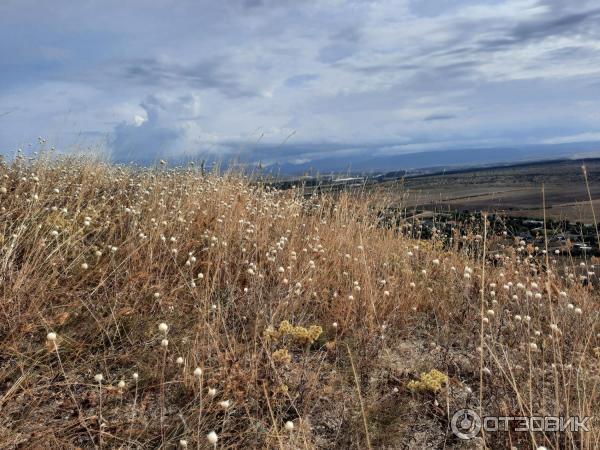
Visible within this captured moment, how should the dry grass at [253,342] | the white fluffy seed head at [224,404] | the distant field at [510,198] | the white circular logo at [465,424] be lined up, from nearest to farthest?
the white fluffy seed head at [224,404] < the dry grass at [253,342] < the white circular logo at [465,424] < the distant field at [510,198]

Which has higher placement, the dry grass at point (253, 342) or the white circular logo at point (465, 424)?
the dry grass at point (253, 342)

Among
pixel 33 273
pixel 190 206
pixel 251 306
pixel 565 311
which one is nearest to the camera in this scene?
pixel 33 273

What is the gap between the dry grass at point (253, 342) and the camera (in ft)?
9.93

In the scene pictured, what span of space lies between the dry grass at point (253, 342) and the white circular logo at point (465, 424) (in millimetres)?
57

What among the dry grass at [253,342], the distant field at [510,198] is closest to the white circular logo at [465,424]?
the dry grass at [253,342]

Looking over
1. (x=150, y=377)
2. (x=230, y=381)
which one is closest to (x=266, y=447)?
(x=230, y=381)

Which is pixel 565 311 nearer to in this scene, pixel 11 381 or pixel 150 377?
pixel 150 377

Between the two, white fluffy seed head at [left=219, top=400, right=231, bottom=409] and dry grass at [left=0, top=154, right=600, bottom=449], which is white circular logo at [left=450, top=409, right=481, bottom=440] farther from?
white fluffy seed head at [left=219, top=400, right=231, bottom=409]

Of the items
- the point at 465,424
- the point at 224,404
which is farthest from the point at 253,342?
the point at 465,424

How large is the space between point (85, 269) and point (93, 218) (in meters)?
1.31

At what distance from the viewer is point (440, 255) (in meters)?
6.66

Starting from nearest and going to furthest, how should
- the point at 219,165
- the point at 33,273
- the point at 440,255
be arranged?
the point at 33,273 → the point at 440,255 → the point at 219,165

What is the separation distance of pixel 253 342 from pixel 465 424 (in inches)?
64.7

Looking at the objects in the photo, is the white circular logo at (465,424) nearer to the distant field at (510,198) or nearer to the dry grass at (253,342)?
the dry grass at (253,342)
